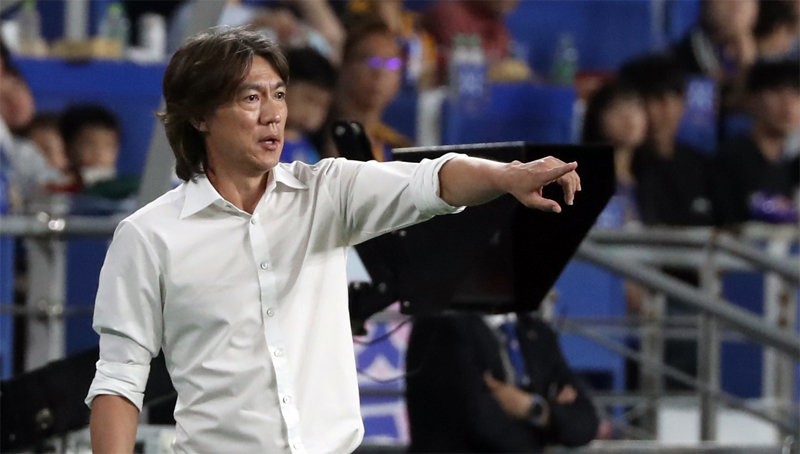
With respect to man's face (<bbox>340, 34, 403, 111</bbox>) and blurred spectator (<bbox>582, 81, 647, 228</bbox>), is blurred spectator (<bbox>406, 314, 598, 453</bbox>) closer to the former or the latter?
man's face (<bbox>340, 34, 403, 111</bbox>)

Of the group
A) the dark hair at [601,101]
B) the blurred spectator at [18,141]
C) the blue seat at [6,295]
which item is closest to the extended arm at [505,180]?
the blue seat at [6,295]

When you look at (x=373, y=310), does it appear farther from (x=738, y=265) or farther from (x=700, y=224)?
(x=700, y=224)

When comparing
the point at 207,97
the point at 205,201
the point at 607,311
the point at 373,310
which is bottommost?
the point at 607,311

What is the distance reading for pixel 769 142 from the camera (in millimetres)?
9008

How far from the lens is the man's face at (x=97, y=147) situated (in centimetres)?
676

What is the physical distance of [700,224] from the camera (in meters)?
8.58

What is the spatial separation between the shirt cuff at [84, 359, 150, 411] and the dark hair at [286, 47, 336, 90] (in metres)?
3.83

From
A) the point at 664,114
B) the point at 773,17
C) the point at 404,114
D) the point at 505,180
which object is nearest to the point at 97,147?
the point at 404,114

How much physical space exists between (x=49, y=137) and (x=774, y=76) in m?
4.78

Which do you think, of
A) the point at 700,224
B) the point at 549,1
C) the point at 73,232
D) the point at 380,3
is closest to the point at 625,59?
the point at 549,1

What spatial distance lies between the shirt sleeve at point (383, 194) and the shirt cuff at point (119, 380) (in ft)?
1.44

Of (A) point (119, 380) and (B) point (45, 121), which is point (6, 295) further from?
(A) point (119, 380)

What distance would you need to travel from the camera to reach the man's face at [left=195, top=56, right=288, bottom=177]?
2.40 m

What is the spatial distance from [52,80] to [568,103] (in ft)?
9.62
